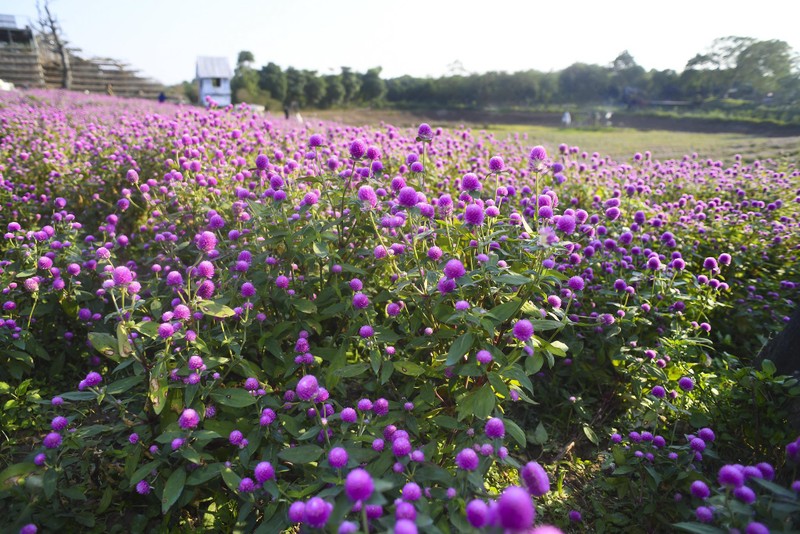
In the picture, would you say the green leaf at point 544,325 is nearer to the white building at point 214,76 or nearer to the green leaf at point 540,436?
the green leaf at point 540,436

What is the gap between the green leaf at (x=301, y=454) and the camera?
A: 1633 mm

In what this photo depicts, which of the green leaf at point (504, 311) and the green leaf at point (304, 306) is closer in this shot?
the green leaf at point (504, 311)

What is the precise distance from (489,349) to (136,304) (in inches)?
59.3

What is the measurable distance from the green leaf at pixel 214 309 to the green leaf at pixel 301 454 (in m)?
0.59

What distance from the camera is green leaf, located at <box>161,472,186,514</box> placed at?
164 cm

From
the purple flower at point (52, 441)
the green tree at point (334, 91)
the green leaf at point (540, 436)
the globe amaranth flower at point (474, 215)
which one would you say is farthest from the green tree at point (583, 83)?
the purple flower at point (52, 441)

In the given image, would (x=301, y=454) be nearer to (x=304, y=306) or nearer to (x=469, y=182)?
(x=304, y=306)

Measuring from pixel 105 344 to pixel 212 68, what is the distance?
43.3 metres

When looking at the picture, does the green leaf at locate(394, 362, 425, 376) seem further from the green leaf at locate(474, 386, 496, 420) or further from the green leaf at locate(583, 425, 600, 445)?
the green leaf at locate(583, 425, 600, 445)

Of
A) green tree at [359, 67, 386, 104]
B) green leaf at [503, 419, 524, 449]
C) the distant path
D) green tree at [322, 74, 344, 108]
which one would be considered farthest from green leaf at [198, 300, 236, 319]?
green tree at [359, 67, 386, 104]

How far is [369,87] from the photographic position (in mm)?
57312

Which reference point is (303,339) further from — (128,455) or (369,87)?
(369,87)

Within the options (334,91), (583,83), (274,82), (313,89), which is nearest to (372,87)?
(334,91)

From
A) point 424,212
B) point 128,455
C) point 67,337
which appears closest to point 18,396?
point 67,337
